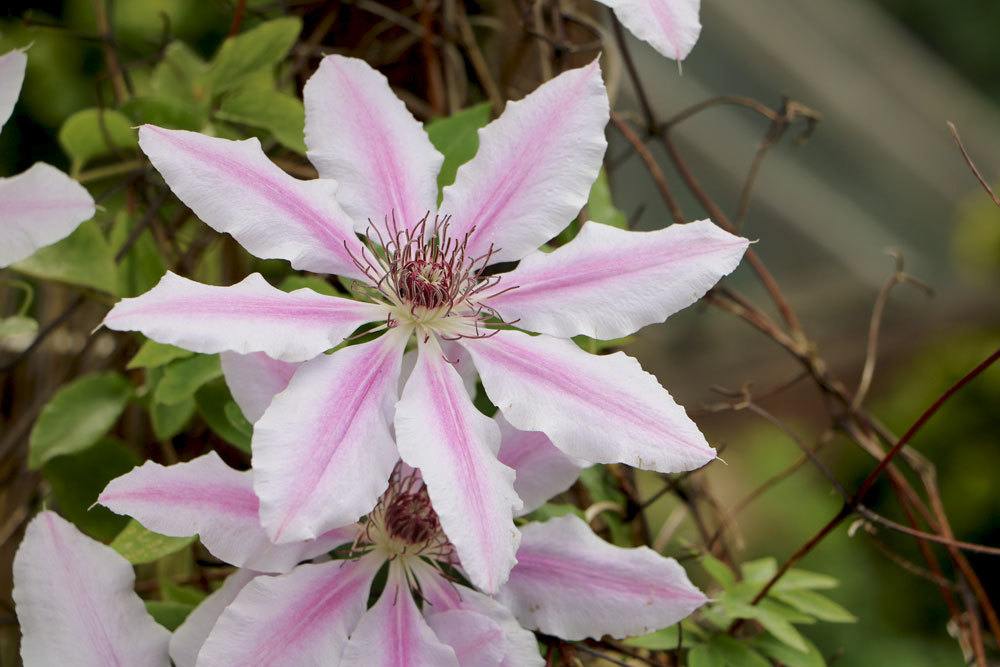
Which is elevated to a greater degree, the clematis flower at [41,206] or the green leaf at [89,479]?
the clematis flower at [41,206]

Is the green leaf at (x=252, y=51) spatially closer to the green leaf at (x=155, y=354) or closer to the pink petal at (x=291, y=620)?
the green leaf at (x=155, y=354)

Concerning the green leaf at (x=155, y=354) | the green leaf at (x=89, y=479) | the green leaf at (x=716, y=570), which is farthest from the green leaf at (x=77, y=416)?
the green leaf at (x=716, y=570)

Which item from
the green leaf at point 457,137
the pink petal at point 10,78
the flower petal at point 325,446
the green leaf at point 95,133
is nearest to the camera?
the flower petal at point 325,446

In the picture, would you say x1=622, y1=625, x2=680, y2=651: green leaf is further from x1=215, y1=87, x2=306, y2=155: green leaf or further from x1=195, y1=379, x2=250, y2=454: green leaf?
x1=215, y1=87, x2=306, y2=155: green leaf

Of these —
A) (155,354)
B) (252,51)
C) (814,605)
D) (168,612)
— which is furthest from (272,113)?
(814,605)

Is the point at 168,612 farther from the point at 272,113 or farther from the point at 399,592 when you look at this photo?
the point at 272,113

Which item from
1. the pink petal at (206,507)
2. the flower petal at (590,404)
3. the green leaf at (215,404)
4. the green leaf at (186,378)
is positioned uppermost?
the flower petal at (590,404)

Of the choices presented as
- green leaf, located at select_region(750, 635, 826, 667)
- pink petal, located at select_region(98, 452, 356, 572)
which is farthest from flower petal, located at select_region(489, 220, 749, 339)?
green leaf, located at select_region(750, 635, 826, 667)
